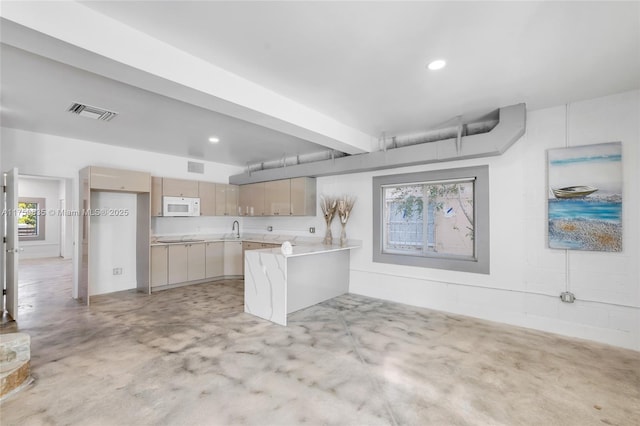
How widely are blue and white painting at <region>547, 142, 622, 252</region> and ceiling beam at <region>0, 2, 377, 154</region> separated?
310 cm

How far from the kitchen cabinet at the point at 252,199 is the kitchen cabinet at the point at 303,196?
94 cm

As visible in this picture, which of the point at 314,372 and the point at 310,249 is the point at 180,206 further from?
the point at 314,372

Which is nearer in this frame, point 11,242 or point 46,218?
point 11,242

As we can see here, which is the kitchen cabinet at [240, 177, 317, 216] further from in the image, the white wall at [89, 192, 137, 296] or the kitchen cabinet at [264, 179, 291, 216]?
the white wall at [89, 192, 137, 296]

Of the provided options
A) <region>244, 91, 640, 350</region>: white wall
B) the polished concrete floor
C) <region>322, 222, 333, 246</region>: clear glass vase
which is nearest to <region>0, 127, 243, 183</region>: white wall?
the polished concrete floor

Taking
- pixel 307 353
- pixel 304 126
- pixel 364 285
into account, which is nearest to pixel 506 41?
pixel 304 126

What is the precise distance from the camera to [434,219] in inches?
174

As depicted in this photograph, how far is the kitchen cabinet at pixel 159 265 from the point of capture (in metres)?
5.22

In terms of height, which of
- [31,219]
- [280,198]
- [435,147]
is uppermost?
[435,147]

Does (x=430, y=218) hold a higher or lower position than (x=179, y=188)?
lower

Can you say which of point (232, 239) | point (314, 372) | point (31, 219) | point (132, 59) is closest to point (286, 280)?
point (314, 372)

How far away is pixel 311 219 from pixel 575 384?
4341 millimetres

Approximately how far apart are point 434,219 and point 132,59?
4.05 meters

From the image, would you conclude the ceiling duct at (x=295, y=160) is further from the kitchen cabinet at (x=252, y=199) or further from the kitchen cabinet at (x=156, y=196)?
the kitchen cabinet at (x=156, y=196)
